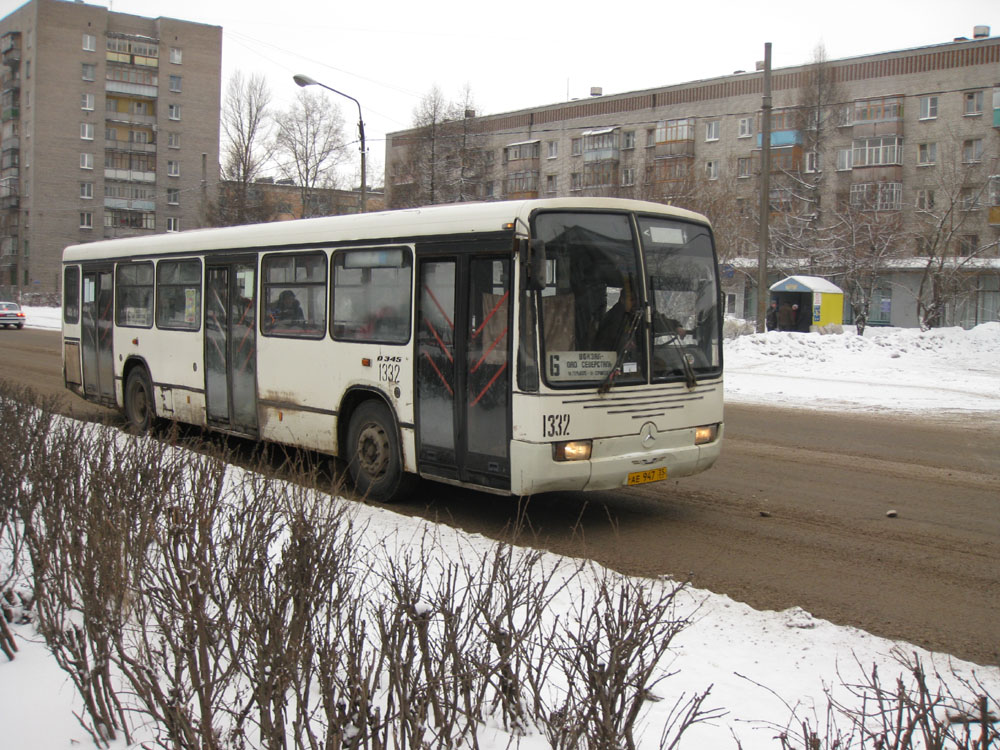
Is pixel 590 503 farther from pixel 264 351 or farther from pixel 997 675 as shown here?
pixel 997 675

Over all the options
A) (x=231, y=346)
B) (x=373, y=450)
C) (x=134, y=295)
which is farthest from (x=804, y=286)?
(x=373, y=450)

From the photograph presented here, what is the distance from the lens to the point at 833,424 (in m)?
14.1

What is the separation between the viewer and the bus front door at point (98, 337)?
13.7m

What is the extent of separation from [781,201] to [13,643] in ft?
192

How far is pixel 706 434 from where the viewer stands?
26.8 feet

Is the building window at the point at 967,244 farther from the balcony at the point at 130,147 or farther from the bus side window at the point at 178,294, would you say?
the balcony at the point at 130,147

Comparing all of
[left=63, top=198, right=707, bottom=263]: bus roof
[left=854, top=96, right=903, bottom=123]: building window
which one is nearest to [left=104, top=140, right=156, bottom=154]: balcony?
[left=854, top=96, right=903, bottom=123]: building window

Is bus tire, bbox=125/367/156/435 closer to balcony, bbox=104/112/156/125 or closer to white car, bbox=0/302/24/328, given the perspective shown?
white car, bbox=0/302/24/328

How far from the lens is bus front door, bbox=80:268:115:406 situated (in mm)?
13703

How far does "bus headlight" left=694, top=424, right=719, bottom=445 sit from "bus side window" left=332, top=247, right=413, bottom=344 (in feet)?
8.54

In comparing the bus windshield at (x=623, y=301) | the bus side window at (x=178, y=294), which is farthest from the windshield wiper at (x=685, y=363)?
the bus side window at (x=178, y=294)

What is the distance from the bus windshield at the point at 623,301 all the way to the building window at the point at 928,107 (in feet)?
189

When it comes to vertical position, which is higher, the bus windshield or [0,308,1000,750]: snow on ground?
the bus windshield

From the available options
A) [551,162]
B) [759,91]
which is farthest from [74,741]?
[551,162]
